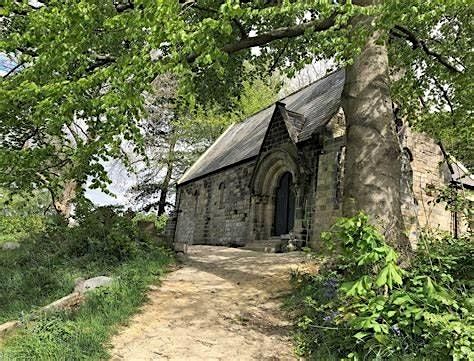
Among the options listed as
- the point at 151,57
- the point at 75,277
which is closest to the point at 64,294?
the point at 75,277

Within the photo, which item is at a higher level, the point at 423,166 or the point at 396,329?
the point at 423,166

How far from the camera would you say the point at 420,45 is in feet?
32.8

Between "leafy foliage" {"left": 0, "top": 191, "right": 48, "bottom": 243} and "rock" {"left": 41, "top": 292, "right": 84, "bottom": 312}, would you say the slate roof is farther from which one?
"rock" {"left": 41, "top": 292, "right": 84, "bottom": 312}

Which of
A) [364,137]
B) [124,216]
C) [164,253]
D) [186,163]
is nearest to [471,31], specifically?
[364,137]

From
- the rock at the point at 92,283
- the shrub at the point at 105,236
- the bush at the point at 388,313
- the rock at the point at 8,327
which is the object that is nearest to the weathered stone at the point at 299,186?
the shrub at the point at 105,236

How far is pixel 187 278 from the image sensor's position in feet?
31.3

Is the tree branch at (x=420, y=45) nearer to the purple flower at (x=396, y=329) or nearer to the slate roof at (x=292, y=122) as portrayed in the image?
the slate roof at (x=292, y=122)

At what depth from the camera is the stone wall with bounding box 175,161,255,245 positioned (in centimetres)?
1898

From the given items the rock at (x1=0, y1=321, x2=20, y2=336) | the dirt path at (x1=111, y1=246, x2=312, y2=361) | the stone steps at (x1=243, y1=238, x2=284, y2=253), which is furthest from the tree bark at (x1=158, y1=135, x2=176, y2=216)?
the rock at (x1=0, y1=321, x2=20, y2=336)

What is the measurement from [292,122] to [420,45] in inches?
260

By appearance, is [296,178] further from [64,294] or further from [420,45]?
[64,294]

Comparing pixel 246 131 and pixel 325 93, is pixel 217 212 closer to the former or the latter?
pixel 246 131

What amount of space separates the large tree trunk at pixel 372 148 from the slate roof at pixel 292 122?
6.21 meters

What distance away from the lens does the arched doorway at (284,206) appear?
663 inches
